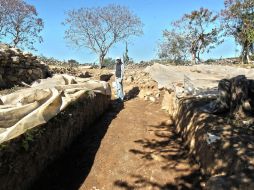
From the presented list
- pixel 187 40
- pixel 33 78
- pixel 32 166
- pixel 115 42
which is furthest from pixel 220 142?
pixel 187 40

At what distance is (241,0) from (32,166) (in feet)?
76.4

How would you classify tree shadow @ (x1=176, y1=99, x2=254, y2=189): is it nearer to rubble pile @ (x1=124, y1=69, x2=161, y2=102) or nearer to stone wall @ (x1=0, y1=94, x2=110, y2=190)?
stone wall @ (x1=0, y1=94, x2=110, y2=190)

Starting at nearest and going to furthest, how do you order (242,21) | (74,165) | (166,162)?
1. (74,165)
2. (166,162)
3. (242,21)

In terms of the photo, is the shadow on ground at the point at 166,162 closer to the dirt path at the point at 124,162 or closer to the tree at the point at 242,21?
the dirt path at the point at 124,162

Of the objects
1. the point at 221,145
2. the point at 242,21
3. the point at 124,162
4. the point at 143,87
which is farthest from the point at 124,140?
the point at 242,21

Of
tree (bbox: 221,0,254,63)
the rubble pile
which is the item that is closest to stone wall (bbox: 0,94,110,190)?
the rubble pile

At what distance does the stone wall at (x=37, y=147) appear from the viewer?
13.8ft

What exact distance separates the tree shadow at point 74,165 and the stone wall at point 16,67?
12.3 feet

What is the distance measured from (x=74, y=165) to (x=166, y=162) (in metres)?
1.60

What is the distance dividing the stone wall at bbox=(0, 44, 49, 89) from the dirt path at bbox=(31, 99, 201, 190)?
374 cm

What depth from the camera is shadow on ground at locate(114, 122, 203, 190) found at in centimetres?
542

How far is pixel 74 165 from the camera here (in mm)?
6051

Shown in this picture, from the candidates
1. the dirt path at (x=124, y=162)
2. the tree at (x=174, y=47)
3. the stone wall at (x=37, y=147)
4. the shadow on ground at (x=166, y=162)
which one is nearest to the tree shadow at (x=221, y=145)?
the shadow on ground at (x=166, y=162)

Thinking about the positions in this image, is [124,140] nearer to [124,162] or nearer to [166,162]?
[124,162]
